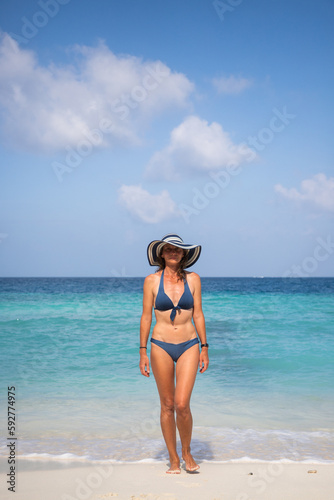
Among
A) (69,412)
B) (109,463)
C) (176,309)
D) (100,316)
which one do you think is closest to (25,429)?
(69,412)

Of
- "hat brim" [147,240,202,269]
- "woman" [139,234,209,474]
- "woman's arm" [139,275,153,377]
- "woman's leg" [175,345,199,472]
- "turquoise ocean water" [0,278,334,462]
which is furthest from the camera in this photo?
"turquoise ocean water" [0,278,334,462]

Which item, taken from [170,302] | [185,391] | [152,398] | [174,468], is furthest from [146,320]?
[152,398]

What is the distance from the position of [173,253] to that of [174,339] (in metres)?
0.80

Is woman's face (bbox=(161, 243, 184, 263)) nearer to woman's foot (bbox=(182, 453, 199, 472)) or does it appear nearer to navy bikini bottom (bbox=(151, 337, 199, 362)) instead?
navy bikini bottom (bbox=(151, 337, 199, 362))

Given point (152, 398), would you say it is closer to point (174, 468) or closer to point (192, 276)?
point (174, 468)

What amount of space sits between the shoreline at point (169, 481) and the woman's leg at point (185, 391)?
31 cm

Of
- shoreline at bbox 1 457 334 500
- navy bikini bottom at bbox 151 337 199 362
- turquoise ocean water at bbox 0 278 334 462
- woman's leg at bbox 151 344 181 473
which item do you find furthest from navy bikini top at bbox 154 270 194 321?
turquoise ocean water at bbox 0 278 334 462

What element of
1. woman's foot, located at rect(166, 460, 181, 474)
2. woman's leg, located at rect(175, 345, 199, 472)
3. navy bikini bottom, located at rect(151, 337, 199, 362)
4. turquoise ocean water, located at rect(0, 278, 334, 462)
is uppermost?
navy bikini bottom, located at rect(151, 337, 199, 362)

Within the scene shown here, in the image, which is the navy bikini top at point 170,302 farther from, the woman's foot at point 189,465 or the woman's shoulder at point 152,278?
the woman's foot at point 189,465

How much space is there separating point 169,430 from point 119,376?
4871 mm

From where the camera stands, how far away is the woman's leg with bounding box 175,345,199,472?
384 centimetres

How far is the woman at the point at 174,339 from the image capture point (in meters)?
3.94

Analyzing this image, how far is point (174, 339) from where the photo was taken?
3.99 metres

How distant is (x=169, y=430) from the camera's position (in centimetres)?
397
